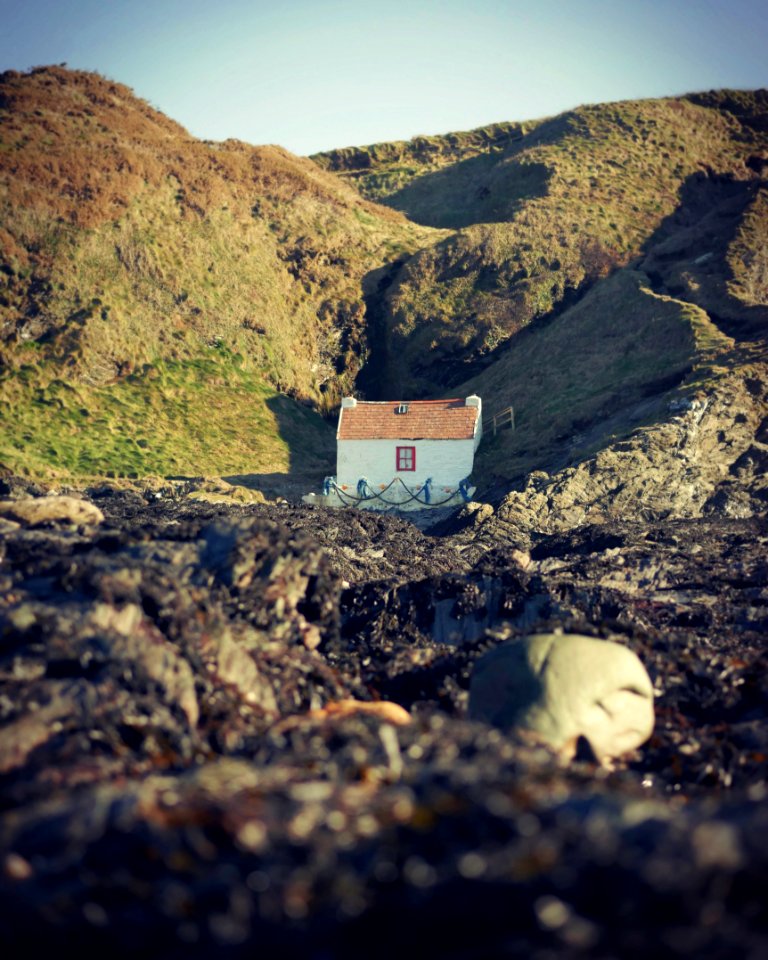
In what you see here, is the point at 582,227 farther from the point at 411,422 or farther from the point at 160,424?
the point at 160,424

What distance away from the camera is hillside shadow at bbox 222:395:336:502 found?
40969 mm

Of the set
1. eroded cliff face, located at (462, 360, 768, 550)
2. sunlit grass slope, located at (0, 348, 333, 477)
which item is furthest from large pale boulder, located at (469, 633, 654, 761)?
sunlit grass slope, located at (0, 348, 333, 477)

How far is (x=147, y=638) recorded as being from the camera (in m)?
13.2

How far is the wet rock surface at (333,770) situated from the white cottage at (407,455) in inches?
755

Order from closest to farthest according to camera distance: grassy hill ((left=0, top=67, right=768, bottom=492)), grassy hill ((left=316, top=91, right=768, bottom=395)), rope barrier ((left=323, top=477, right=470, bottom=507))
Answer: rope barrier ((left=323, top=477, right=470, bottom=507)) → grassy hill ((left=0, top=67, right=768, bottom=492)) → grassy hill ((left=316, top=91, right=768, bottom=395))

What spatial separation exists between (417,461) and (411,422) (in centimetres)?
218

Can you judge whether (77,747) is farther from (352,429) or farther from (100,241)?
(100,241)

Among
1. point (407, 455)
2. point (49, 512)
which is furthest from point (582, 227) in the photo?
point (49, 512)

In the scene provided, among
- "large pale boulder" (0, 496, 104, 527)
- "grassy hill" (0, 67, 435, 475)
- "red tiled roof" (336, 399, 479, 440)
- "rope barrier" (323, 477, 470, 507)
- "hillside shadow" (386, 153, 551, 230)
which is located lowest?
"rope barrier" (323, 477, 470, 507)

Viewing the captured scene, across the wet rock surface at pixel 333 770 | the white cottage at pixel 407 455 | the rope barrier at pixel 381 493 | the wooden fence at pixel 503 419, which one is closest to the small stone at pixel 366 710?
the wet rock surface at pixel 333 770

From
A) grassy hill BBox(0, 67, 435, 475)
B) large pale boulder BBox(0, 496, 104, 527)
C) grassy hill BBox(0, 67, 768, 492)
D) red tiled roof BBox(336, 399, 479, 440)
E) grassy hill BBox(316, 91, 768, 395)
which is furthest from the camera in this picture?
grassy hill BBox(316, 91, 768, 395)

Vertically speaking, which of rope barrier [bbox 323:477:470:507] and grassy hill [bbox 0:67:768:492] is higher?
grassy hill [bbox 0:67:768:492]

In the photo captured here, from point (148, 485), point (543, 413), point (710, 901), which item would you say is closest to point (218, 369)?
point (148, 485)

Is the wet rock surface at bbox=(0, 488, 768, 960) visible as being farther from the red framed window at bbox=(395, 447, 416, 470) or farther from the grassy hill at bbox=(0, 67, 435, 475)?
the grassy hill at bbox=(0, 67, 435, 475)
